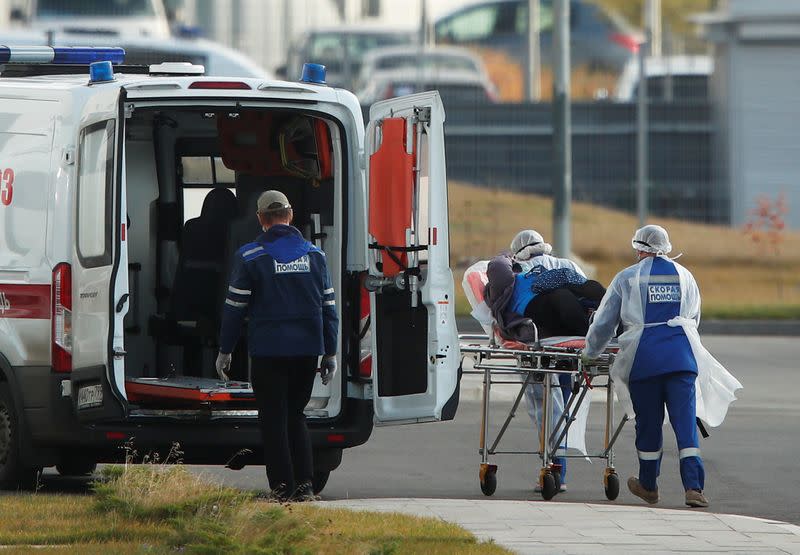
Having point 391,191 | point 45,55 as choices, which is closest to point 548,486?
point 391,191

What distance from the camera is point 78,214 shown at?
1026 cm

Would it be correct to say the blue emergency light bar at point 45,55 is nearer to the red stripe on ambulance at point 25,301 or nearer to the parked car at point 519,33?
the red stripe on ambulance at point 25,301

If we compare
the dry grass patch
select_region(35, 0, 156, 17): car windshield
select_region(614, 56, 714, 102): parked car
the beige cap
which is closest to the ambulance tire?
the beige cap

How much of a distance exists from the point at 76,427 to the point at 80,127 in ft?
5.31

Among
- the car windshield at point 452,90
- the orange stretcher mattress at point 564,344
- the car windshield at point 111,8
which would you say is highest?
the car windshield at point 111,8

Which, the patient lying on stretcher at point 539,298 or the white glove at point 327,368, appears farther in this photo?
the patient lying on stretcher at point 539,298

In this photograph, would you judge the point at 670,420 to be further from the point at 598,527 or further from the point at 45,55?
the point at 45,55

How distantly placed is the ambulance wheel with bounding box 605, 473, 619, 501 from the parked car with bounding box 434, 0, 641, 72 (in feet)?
96.6

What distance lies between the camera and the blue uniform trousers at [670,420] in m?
10.3

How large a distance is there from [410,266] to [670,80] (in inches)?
980

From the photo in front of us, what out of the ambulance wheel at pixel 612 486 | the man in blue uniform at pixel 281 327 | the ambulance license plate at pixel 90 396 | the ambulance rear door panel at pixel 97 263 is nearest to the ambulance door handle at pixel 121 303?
the ambulance rear door panel at pixel 97 263

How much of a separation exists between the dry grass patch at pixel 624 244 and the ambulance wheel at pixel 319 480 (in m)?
17.1

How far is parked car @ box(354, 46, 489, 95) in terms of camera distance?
34.0m

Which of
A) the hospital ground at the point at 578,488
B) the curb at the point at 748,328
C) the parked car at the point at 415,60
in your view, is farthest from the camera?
the parked car at the point at 415,60
